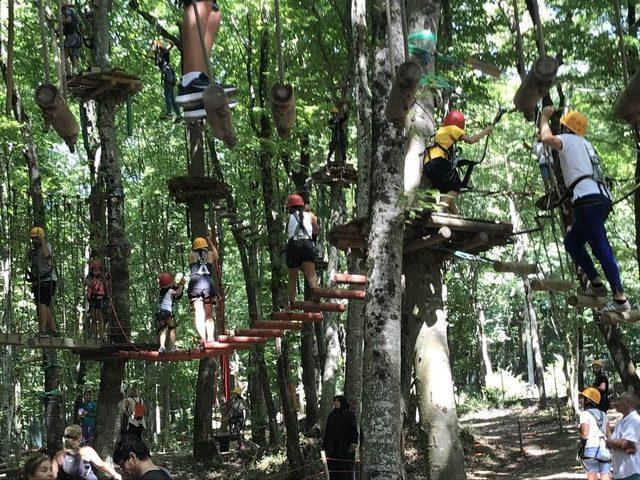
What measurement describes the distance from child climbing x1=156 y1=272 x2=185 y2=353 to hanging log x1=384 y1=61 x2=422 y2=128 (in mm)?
6106

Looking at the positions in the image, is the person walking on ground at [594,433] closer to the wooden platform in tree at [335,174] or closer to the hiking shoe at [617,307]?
the hiking shoe at [617,307]

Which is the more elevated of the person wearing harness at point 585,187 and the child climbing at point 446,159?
the child climbing at point 446,159

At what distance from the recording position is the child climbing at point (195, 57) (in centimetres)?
484

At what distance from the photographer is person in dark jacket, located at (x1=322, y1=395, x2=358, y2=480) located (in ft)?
32.4

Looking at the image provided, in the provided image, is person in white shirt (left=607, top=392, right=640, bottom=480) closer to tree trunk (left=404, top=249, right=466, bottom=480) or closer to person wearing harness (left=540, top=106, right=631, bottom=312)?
person wearing harness (left=540, top=106, right=631, bottom=312)

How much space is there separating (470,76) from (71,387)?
16.8 m

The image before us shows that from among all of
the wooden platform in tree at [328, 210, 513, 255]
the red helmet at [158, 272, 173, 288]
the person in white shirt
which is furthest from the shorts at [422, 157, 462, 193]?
the red helmet at [158, 272, 173, 288]

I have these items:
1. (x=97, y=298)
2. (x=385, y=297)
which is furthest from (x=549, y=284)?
(x=97, y=298)

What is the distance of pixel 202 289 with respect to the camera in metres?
10.1

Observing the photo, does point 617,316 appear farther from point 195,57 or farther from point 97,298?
point 97,298

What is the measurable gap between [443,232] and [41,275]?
20.5 ft

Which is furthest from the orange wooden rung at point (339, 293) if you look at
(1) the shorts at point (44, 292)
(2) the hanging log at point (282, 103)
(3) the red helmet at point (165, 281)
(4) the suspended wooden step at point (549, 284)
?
(1) the shorts at point (44, 292)

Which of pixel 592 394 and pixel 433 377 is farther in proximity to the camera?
pixel 592 394

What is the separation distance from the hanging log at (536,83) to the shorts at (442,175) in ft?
5.92
